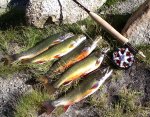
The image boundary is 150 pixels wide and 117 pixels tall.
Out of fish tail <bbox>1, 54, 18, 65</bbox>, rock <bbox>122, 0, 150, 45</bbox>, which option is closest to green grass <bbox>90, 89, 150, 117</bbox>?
rock <bbox>122, 0, 150, 45</bbox>

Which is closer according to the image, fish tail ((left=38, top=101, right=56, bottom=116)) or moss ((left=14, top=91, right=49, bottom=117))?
fish tail ((left=38, top=101, right=56, bottom=116))

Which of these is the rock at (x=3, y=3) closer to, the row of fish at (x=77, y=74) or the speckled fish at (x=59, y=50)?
the speckled fish at (x=59, y=50)

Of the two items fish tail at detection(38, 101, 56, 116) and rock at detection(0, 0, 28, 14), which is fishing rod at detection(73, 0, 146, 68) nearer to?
fish tail at detection(38, 101, 56, 116)

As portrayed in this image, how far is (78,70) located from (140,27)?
125 cm

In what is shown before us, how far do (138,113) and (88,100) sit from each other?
2.33ft

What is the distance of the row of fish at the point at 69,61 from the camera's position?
24.8ft

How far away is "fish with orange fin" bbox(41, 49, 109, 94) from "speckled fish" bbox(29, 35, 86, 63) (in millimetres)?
309

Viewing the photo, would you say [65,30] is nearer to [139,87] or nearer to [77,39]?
[77,39]

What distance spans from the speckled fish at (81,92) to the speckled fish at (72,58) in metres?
0.34

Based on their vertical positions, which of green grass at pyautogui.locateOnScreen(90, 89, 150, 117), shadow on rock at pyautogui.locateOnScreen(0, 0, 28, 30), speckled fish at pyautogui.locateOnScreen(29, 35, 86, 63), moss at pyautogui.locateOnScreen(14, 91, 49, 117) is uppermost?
shadow on rock at pyautogui.locateOnScreen(0, 0, 28, 30)

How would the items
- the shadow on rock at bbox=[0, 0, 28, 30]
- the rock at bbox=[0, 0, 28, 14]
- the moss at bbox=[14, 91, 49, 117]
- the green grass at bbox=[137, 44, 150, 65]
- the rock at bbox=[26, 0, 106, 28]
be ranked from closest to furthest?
the moss at bbox=[14, 91, 49, 117], the green grass at bbox=[137, 44, 150, 65], the rock at bbox=[26, 0, 106, 28], the shadow on rock at bbox=[0, 0, 28, 30], the rock at bbox=[0, 0, 28, 14]

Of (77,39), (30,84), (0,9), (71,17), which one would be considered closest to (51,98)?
(30,84)

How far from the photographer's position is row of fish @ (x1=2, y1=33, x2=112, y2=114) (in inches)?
297

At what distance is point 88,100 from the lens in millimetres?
7738
